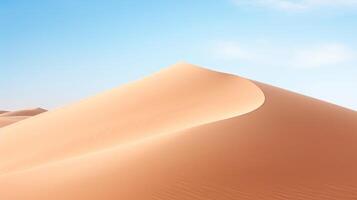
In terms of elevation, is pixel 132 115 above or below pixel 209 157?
above

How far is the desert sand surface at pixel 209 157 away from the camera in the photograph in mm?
8680

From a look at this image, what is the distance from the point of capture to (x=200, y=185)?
8.62 meters

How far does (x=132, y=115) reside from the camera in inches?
709

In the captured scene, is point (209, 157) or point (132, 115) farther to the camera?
point (132, 115)

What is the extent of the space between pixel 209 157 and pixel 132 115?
8.69m

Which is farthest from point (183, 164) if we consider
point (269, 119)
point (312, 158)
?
point (269, 119)

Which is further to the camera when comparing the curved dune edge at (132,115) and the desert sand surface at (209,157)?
the curved dune edge at (132,115)

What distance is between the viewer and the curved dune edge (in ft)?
47.5

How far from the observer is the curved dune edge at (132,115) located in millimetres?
14469

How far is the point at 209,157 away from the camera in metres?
9.66

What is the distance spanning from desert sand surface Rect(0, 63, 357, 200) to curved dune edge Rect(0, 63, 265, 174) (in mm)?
101

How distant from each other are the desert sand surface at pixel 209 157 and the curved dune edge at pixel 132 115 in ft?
0.33

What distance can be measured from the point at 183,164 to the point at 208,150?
77 centimetres

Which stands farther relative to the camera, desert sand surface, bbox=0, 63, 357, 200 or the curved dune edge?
the curved dune edge
